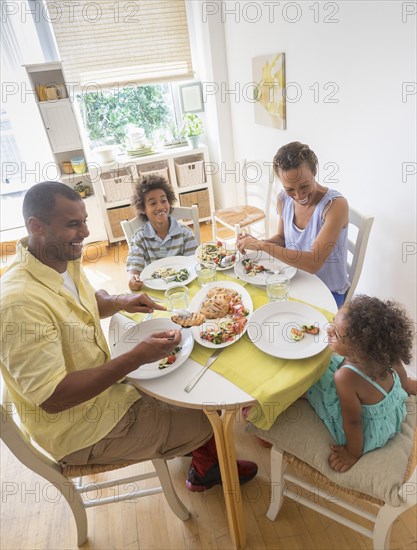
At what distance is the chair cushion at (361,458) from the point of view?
3.40 feet

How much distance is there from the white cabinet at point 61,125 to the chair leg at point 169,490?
2.97m

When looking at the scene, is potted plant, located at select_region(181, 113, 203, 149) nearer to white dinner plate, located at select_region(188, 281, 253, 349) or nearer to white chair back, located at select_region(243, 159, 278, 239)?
white chair back, located at select_region(243, 159, 278, 239)

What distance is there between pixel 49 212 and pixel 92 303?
1.33ft

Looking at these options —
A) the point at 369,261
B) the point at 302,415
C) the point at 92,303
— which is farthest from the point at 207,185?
the point at 302,415

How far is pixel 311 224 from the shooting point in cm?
169

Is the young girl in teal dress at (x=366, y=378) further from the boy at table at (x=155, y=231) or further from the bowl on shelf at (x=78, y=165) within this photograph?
the bowl on shelf at (x=78, y=165)

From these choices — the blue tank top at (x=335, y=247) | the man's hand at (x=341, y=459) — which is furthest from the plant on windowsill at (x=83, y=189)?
the man's hand at (x=341, y=459)

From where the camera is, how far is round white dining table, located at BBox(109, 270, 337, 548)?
3.38ft

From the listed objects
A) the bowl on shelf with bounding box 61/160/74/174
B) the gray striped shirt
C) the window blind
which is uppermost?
the window blind

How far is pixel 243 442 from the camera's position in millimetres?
1758

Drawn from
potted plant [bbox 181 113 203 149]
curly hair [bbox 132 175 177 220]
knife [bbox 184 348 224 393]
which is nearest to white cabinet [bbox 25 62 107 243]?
potted plant [bbox 181 113 203 149]

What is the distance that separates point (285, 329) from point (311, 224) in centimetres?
66

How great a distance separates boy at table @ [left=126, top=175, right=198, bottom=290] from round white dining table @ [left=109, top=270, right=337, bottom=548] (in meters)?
0.67

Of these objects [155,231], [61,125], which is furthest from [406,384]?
[61,125]
